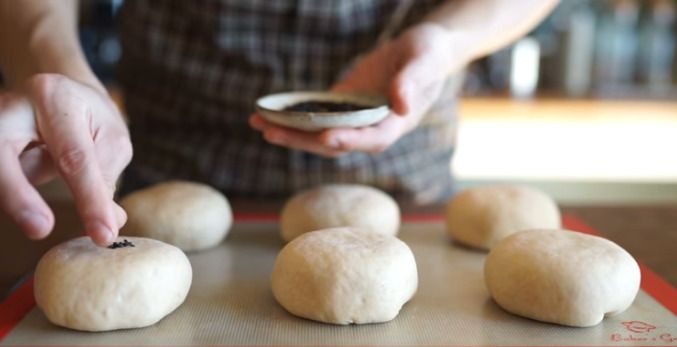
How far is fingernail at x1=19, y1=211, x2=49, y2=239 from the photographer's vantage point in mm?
817

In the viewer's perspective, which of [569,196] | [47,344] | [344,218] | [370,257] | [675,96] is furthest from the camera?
[675,96]

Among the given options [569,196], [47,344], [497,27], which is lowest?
[569,196]

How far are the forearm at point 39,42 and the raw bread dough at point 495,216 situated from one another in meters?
0.70

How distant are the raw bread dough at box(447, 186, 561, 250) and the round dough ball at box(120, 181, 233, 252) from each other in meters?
0.45

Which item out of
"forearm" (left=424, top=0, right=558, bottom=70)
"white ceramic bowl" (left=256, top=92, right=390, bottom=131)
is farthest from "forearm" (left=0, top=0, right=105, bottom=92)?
"forearm" (left=424, top=0, right=558, bottom=70)

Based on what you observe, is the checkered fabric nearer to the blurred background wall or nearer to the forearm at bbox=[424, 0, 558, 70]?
the forearm at bbox=[424, 0, 558, 70]

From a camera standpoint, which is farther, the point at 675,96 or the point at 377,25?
the point at 675,96

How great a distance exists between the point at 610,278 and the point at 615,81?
252 cm

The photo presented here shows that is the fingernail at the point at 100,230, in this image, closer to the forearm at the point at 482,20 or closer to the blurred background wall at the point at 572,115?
the forearm at the point at 482,20

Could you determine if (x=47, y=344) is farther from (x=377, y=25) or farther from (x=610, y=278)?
(x=377, y=25)

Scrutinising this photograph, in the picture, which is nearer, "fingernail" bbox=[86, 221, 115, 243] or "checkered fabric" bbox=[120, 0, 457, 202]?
"fingernail" bbox=[86, 221, 115, 243]

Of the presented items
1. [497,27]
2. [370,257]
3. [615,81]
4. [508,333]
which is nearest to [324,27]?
[497,27]

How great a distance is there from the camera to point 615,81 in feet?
10.8

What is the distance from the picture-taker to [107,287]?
0.96m
